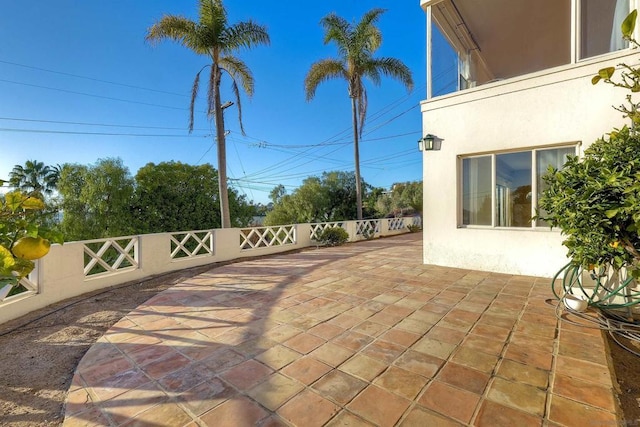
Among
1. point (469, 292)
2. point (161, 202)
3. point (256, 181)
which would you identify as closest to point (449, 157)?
point (469, 292)

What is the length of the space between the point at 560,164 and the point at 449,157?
159cm

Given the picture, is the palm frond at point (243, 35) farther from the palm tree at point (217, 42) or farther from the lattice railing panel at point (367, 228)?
the lattice railing panel at point (367, 228)

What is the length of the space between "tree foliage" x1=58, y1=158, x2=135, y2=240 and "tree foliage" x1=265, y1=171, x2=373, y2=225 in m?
9.21

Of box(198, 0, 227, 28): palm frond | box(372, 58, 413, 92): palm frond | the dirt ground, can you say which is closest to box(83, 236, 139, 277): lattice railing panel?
the dirt ground

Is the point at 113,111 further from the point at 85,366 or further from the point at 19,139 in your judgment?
the point at 85,366

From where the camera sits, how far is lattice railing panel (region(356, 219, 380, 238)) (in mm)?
11586

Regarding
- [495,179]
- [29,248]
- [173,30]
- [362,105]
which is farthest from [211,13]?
[29,248]

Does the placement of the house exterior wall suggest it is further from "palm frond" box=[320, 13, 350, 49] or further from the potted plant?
"palm frond" box=[320, 13, 350, 49]

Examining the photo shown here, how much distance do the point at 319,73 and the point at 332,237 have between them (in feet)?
21.3

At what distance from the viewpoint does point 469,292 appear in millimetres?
3730

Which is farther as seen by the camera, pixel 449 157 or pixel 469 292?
pixel 449 157

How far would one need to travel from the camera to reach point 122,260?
521 centimetres

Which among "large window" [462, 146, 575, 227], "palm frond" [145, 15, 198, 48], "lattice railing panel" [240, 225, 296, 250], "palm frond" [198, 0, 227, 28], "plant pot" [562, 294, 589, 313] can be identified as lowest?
"plant pot" [562, 294, 589, 313]

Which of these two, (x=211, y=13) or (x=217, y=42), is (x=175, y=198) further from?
(x=211, y=13)
